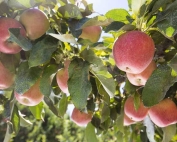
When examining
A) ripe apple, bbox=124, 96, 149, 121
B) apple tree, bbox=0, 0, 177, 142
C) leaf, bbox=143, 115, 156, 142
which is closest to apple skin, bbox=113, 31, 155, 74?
apple tree, bbox=0, 0, 177, 142

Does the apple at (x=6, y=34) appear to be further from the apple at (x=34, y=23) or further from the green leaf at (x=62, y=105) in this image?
the green leaf at (x=62, y=105)

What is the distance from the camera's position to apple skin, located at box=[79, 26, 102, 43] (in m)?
0.86

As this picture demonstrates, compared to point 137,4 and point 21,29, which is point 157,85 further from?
point 21,29

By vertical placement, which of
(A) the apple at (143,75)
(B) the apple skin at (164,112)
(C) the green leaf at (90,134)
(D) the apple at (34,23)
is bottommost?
(C) the green leaf at (90,134)

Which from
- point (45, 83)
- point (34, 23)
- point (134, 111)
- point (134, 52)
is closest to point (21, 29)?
point (34, 23)

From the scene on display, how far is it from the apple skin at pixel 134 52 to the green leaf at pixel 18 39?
209mm

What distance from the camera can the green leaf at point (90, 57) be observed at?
31.0 inches

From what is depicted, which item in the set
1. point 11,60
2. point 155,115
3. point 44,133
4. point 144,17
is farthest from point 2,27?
point 44,133

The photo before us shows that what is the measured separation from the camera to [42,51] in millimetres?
774

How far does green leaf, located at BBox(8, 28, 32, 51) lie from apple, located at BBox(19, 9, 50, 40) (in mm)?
73

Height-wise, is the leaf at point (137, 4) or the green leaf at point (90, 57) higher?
the leaf at point (137, 4)

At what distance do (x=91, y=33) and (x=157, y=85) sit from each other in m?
0.24

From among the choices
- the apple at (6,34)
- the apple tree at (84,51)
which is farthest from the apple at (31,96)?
the apple at (6,34)

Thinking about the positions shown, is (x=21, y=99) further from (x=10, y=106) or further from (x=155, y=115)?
(x=155, y=115)
